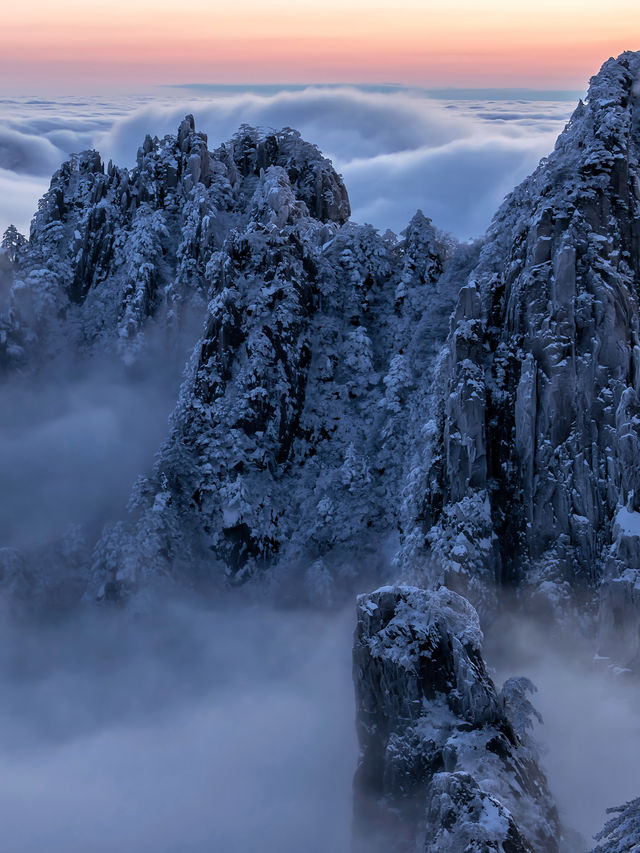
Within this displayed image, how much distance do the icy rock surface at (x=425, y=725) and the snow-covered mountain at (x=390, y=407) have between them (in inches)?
4.6

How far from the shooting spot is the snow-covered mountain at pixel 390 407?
126ft

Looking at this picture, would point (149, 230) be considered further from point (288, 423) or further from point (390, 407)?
point (390, 407)

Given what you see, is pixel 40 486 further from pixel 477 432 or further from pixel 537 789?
pixel 537 789

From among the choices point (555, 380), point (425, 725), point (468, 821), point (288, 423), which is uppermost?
point (555, 380)

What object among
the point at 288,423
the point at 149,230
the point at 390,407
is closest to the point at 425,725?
the point at 390,407

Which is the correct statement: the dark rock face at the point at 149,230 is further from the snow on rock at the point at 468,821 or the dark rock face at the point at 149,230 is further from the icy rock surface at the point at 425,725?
the snow on rock at the point at 468,821

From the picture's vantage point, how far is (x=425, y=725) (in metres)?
37.4

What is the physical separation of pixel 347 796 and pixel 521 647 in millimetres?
14421

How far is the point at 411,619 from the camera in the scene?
39281 mm

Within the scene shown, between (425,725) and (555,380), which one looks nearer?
(425,725)

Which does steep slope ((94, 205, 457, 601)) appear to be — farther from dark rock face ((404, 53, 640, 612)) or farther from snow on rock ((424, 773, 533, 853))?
snow on rock ((424, 773, 533, 853))

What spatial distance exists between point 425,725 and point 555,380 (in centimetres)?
2455

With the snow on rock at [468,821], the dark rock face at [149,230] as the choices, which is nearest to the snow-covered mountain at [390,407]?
the snow on rock at [468,821]

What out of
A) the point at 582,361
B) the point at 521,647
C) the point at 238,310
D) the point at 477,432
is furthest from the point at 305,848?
the point at 238,310
